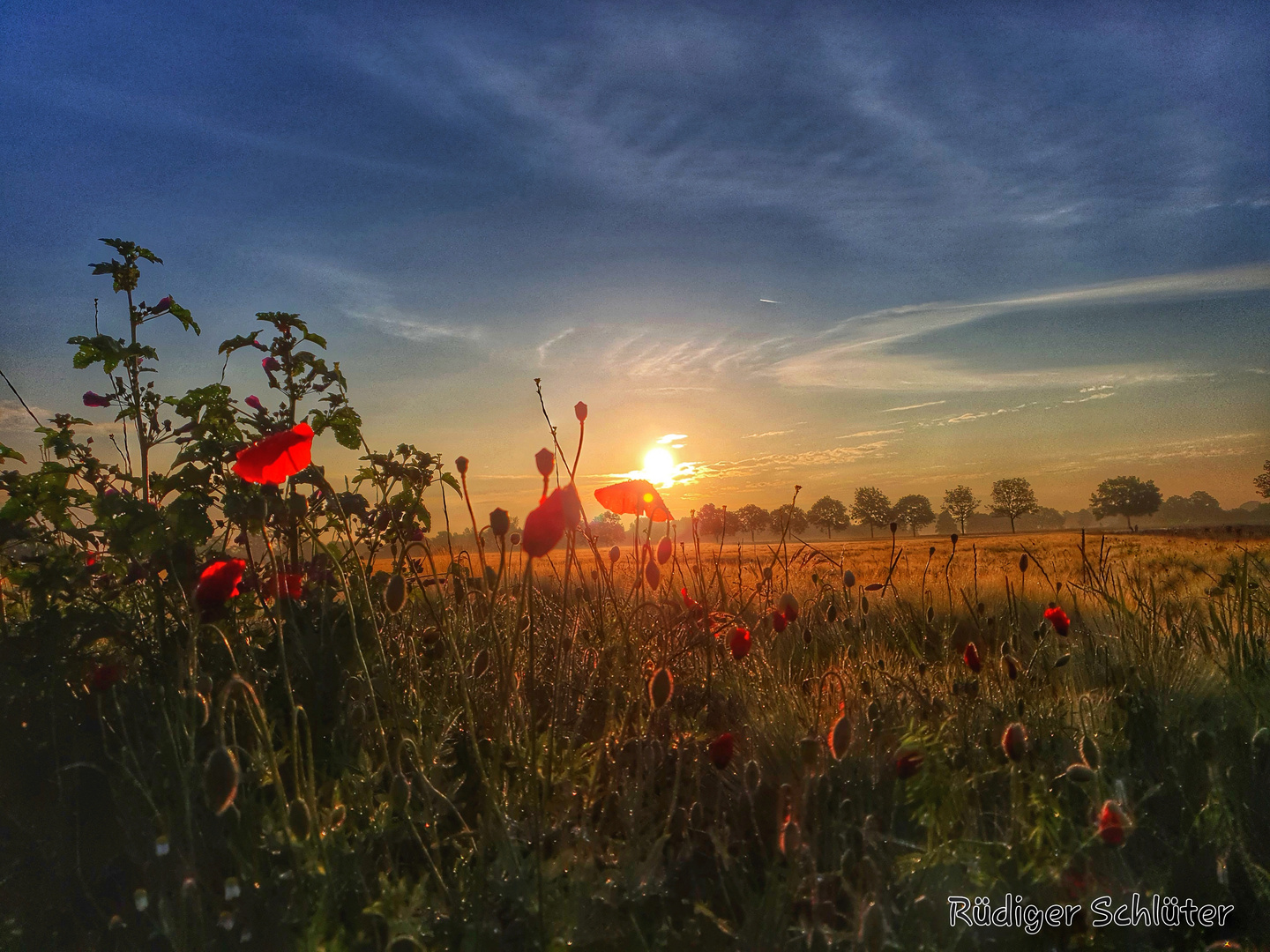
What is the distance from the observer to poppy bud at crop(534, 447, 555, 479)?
1.47m

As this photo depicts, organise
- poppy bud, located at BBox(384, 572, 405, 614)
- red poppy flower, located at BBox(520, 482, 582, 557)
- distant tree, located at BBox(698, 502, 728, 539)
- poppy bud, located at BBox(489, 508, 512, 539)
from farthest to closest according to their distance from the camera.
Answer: distant tree, located at BBox(698, 502, 728, 539) < poppy bud, located at BBox(384, 572, 405, 614) < poppy bud, located at BBox(489, 508, 512, 539) < red poppy flower, located at BBox(520, 482, 582, 557)

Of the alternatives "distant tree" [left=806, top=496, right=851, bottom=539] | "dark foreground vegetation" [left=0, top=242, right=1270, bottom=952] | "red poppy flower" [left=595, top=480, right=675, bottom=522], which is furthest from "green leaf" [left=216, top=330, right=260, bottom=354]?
"distant tree" [left=806, top=496, right=851, bottom=539]

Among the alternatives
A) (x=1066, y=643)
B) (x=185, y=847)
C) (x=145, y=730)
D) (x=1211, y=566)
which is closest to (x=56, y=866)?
(x=185, y=847)

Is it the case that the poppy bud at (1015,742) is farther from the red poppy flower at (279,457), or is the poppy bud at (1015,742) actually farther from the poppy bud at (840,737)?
the red poppy flower at (279,457)

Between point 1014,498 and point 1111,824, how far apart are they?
83121 millimetres

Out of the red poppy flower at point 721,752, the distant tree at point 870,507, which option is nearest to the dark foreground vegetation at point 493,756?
the red poppy flower at point 721,752

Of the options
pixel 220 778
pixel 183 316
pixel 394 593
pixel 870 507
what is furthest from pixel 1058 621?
pixel 870 507

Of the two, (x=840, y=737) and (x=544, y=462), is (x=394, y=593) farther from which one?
(x=840, y=737)

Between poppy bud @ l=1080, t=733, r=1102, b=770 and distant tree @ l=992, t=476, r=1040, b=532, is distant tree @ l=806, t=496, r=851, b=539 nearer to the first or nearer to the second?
distant tree @ l=992, t=476, r=1040, b=532

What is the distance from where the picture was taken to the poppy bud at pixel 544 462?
1.47 metres

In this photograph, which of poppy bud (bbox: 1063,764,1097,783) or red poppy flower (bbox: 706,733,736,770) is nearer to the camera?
poppy bud (bbox: 1063,764,1097,783)

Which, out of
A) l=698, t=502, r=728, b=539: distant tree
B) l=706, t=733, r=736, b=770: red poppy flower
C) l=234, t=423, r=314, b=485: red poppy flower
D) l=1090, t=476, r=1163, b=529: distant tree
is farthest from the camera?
l=1090, t=476, r=1163, b=529: distant tree

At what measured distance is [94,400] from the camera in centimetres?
336

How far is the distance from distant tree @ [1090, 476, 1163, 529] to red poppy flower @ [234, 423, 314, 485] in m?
85.7
